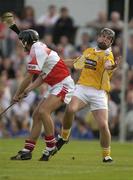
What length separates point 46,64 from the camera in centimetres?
1731

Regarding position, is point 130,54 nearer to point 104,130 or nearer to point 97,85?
point 97,85

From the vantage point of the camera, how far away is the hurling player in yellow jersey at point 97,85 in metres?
17.3

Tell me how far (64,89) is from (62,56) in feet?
37.2

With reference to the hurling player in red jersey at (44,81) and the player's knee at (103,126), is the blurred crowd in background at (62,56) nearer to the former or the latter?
the hurling player in red jersey at (44,81)

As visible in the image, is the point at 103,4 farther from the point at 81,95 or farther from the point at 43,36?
the point at 81,95

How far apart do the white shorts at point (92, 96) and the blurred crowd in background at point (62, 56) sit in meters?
8.65

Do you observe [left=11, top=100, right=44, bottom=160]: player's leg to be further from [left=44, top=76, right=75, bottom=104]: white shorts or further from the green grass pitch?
[left=44, top=76, right=75, bottom=104]: white shorts

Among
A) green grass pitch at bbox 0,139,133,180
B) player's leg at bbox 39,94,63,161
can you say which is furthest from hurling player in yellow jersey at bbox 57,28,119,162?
green grass pitch at bbox 0,139,133,180

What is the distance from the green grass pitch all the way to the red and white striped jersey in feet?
4.75

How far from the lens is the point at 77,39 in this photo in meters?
31.0

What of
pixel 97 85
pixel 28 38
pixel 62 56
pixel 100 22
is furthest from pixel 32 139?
pixel 100 22

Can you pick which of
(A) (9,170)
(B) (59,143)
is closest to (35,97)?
(B) (59,143)

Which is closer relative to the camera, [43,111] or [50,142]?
[43,111]

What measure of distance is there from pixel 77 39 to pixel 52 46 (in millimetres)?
1906
